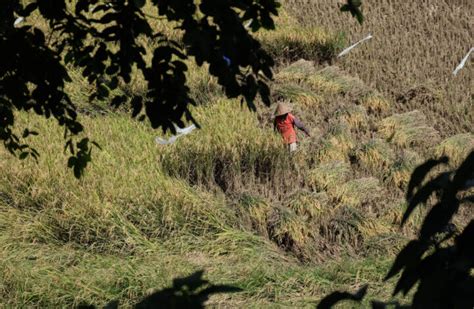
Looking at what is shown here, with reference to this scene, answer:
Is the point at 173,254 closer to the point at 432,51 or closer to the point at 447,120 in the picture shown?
the point at 447,120

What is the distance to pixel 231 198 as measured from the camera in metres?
6.82

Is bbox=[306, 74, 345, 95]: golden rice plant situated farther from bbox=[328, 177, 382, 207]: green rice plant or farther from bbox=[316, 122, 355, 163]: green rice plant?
bbox=[328, 177, 382, 207]: green rice plant

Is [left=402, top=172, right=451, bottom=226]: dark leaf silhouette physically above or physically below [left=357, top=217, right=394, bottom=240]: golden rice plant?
above

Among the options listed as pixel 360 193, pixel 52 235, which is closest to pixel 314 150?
pixel 360 193

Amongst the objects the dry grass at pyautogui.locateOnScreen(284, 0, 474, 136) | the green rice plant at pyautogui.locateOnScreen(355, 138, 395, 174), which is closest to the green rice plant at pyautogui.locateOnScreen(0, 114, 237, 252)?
the green rice plant at pyautogui.locateOnScreen(355, 138, 395, 174)

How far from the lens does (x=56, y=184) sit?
6.29 metres

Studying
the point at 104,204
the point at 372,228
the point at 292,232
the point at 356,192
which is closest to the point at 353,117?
the point at 356,192

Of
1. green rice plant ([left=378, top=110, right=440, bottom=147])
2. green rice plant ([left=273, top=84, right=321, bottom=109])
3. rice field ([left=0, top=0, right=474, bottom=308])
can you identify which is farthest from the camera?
green rice plant ([left=273, top=84, right=321, bottom=109])

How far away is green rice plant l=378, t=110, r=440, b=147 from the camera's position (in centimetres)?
Answer: 816

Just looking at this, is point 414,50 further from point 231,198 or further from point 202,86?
point 231,198

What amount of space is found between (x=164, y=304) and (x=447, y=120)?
25.3 feet

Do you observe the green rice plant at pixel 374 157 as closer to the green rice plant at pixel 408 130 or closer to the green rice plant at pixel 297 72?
→ the green rice plant at pixel 408 130

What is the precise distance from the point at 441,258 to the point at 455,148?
653 cm

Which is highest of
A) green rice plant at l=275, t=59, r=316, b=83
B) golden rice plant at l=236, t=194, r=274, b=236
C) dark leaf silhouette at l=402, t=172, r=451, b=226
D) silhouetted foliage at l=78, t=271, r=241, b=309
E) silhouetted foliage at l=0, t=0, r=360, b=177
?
silhouetted foliage at l=0, t=0, r=360, b=177
